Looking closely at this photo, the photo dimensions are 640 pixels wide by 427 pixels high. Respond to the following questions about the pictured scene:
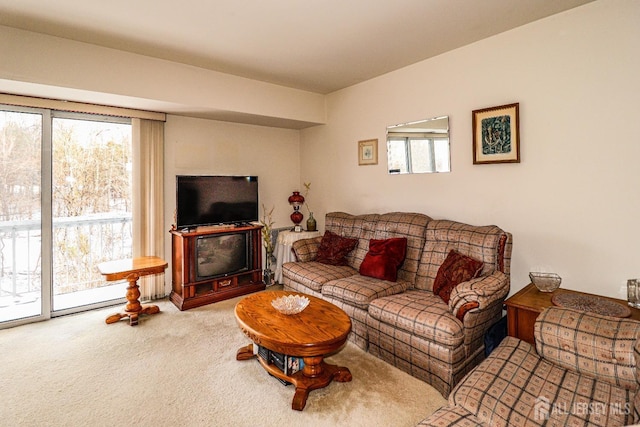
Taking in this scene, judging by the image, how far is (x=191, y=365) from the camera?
2516 millimetres

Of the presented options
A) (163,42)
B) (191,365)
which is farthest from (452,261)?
(163,42)

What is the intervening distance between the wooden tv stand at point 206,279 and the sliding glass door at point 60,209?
0.77m

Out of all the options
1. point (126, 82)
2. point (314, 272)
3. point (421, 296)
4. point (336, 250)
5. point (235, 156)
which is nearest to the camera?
point (421, 296)

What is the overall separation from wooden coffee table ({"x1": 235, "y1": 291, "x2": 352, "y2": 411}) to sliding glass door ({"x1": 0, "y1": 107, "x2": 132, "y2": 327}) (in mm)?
2465

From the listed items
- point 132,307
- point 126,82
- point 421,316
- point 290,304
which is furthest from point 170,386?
point 126,82

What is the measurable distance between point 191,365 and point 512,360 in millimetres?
2241

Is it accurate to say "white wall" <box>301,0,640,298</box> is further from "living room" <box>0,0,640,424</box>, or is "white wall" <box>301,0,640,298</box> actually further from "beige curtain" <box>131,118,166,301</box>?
"beige curtain" <box>131,118,166,301</box>

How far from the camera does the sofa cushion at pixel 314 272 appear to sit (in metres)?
3.27

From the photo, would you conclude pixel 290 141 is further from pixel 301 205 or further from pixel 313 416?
pixel 313 416

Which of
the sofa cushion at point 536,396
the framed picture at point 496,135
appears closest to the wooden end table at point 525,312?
the sofa cushion at point 536,396

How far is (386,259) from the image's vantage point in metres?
3.11

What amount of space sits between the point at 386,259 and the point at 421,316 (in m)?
0.89

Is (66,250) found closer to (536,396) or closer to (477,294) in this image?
(477,294)

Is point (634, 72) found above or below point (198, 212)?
above
